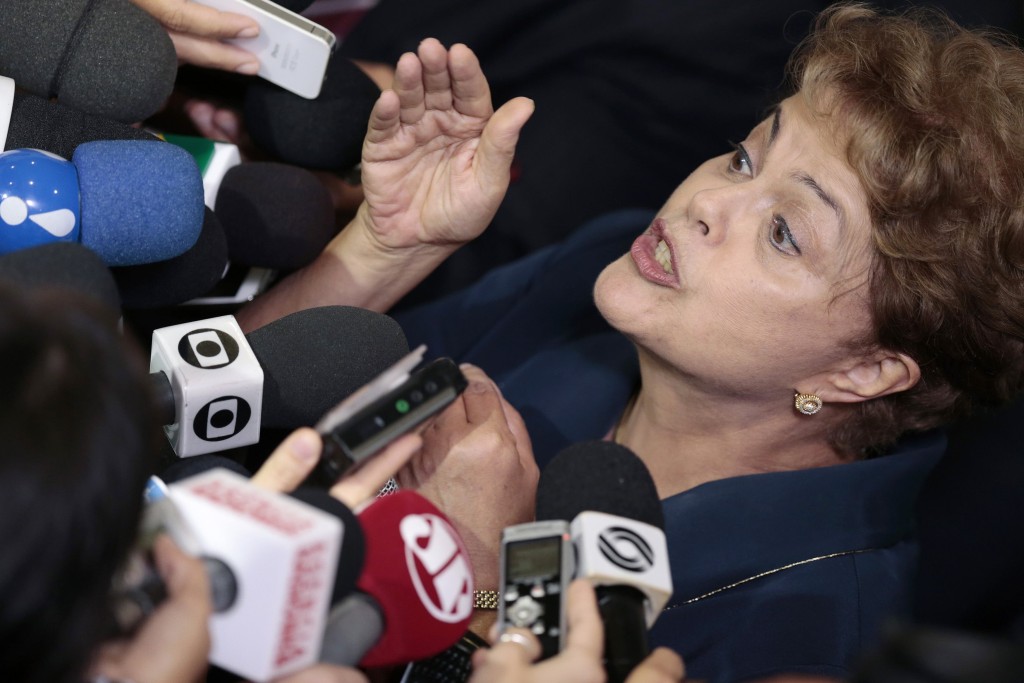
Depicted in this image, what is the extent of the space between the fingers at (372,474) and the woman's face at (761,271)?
0.49 metres

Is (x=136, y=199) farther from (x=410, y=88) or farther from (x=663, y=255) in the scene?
(x=663, y=255)

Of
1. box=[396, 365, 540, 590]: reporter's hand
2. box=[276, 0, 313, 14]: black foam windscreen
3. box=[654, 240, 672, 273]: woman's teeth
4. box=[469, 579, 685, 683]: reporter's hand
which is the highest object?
box=[276, 0, 313, 14]: black foam windscreen

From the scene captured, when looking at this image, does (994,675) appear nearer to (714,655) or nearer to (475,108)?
(714,655)

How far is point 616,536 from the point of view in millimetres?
746

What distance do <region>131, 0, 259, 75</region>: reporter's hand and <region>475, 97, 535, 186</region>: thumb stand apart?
296mm

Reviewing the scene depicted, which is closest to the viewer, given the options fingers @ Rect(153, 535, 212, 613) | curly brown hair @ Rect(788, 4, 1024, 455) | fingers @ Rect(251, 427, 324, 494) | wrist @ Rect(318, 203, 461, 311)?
fingers @ Rect(153, 535, 212, 613)

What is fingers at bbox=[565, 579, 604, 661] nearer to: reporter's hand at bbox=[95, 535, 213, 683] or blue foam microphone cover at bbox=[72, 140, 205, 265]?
reporter's hand at bbox=[95, 535, 213, 683]

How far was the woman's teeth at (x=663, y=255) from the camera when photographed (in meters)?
1.20

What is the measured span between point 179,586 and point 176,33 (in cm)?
79

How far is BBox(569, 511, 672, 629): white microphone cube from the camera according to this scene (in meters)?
0.73

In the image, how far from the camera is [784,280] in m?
1.13

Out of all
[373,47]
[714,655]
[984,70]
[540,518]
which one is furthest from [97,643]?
[373,47]

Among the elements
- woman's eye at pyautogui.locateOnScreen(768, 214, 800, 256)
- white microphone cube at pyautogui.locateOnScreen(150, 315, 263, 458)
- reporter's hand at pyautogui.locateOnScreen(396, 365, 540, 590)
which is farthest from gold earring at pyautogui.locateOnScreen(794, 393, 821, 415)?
white microphone cube at pyautogui.locateOnScreen(150, 315, 263, 458)

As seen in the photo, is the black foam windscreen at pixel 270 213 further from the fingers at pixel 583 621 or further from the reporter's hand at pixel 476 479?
the fingers at pixel 583 621
